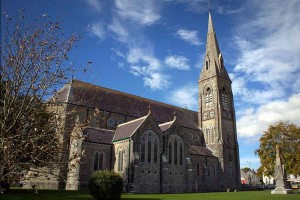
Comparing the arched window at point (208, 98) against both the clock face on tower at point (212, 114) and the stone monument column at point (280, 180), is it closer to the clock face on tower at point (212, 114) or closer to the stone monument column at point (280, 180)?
the clock face on tower at point (212, 114)

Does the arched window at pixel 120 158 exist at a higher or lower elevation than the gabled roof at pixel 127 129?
lower

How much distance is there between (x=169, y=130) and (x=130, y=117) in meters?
8.15

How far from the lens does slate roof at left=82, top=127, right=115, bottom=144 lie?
115 ft

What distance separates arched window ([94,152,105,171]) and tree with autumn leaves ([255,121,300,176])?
27.4 meters

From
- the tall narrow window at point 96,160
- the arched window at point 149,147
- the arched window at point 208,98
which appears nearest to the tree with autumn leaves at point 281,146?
the arched window at point 208,98

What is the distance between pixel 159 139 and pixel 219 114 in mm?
21079

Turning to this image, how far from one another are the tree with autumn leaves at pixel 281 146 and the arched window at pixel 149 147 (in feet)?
69.6

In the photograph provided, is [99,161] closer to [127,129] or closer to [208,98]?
[127,129]

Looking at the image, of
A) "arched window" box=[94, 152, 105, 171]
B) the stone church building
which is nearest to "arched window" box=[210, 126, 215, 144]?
the stone church building

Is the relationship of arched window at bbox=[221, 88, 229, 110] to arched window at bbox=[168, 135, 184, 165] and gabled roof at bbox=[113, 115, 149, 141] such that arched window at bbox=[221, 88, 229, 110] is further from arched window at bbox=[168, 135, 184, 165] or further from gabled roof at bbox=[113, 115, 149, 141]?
gabled roof at bbox=[113, 115, 149, 141]

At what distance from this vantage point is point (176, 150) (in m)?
39.0

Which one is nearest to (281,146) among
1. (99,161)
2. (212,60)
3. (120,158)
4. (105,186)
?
(212,60)

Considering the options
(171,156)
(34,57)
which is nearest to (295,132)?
(171,156)

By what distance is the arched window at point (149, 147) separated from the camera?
3497 cm
